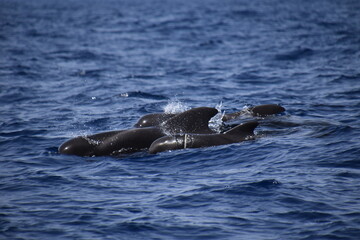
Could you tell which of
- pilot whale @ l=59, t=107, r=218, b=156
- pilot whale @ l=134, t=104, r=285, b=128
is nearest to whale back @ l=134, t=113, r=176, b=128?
pilot whale @ l=134, t=104, r=285, b=128

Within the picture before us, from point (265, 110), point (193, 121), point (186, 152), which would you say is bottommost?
point (186, 152)

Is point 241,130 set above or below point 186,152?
above

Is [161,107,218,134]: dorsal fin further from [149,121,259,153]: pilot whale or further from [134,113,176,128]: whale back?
[134,113,176,128]: whale back

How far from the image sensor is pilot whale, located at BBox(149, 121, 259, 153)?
13.7 m

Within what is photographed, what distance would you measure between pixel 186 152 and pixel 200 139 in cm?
67

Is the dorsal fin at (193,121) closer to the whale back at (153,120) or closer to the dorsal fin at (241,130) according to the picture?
the dorsal fin at (241,130)

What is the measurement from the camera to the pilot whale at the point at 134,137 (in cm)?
1405

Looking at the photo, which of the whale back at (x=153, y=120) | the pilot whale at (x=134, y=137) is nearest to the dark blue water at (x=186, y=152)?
the pilot whale at (x=134, y=137)

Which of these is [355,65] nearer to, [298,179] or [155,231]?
[298,179]

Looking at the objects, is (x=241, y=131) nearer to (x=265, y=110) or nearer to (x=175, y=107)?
(x=265, y=110)

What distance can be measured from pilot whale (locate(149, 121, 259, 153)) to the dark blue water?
280 mm

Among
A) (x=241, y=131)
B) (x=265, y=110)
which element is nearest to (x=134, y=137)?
(x=241, y=131)

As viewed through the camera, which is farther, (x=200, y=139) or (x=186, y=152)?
(x=200, y=139)

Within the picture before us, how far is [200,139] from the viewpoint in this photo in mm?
13859
